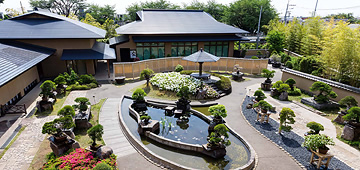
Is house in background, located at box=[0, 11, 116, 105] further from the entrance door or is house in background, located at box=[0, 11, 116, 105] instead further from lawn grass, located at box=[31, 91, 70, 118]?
the entrance door

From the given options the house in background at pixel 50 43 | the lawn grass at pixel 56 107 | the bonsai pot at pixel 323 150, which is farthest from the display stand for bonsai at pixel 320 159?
the house in background at pixel 50 43

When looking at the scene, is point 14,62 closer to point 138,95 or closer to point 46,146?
point 46,146

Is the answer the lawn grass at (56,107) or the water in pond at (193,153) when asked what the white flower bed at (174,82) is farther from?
the lawn grass at (56,107)

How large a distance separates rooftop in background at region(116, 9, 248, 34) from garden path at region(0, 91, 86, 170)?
17.9 m

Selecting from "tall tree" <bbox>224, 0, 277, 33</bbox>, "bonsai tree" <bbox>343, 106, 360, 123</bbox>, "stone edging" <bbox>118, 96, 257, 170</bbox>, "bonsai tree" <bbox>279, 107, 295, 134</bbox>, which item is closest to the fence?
"stone edging" <bbox>118, 96, 257, 170</bbox>

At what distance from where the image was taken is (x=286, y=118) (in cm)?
1250

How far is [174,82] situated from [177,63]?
26.8 feet

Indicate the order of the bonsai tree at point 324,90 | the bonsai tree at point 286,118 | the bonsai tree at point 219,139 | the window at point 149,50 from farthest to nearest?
1. the window at point 149,50
2. the bonsai tree at point 324,90
3. the bonsai tree at point 286,118
4. the bonsai tree at point 219,139

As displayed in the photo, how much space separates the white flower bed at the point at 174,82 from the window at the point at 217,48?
13753mm

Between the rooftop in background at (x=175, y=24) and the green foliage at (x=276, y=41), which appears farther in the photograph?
the green foliage at (x=276, y=41)

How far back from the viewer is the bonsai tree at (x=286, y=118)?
1230 centimetres

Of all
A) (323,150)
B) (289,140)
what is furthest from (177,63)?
(323,150)

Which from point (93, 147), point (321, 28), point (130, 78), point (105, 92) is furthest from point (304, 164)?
point (321, 28)

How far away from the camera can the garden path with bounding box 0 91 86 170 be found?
9.72 metres
